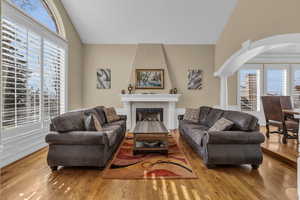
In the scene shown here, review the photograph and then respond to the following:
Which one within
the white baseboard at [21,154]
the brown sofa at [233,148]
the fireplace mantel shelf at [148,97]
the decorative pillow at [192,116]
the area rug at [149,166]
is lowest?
the area rug at [149,166]

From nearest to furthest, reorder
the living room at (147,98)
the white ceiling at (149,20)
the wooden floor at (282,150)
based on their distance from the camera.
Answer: the living room at (147,98)
the wooden floor at (282,150)
the white ceiling at (149,20)

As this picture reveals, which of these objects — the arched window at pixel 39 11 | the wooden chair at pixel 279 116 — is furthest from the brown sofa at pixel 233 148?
the arched window at pixel 39 11

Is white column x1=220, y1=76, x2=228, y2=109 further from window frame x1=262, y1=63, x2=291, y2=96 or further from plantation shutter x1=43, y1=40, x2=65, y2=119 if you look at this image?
plantation shutter x1=43, y1=40, x2=65, y2=119

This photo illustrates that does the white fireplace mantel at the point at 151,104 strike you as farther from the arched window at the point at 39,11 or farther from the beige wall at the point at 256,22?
the arched window at the point at 39,11

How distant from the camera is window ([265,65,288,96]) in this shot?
20.7 ft

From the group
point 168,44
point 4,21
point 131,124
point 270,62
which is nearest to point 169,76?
point 168,44

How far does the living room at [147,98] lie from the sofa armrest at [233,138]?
15 millimetres

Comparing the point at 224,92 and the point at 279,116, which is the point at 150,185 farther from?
the point at 224,92

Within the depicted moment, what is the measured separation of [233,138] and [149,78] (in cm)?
384

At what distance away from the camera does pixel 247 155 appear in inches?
104

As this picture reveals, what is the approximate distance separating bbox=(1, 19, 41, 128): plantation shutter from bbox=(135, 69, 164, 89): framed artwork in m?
3.05

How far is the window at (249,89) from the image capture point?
6320 millimetres

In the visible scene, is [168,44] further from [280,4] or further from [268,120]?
[268,120]

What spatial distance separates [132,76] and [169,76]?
51.2 inches
